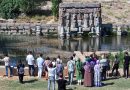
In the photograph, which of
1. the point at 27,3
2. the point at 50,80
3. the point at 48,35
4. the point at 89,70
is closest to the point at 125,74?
the point at 89,70

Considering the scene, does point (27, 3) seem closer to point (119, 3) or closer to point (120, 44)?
point (119, 3)

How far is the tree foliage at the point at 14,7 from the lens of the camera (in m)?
78.1

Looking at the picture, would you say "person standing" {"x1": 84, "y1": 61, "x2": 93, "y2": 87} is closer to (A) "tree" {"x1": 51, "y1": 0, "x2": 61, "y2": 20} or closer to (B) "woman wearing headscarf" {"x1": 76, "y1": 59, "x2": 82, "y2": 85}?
(B) "woman wearing headscarf" {"x1": 76, "y1": 59, "x2": 82, "y2": 85}

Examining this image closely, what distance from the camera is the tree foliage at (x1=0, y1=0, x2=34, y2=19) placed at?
256ft

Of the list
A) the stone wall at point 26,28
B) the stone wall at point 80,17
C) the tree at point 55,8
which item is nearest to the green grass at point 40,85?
the stone wall at point 80,17

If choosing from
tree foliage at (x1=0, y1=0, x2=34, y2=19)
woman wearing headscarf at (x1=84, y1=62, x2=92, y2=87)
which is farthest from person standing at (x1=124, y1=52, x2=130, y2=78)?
tree foliage at (x1=0, y1=0, x2=34, y2=19)

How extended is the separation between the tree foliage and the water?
11.7 metres

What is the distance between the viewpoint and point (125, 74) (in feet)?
101

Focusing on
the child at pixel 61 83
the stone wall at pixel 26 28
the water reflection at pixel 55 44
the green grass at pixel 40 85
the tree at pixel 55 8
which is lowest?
the water reflection at pixel 55 44

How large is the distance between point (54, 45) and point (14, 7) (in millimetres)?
23006

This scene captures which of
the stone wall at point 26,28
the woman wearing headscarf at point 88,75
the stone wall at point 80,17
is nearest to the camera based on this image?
the woman wearing headscarf at point 88,75

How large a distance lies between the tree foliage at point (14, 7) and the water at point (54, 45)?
11.7 meters

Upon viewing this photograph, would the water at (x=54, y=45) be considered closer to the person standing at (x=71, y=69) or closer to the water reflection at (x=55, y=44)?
the water reflection at (x=55, y=44)

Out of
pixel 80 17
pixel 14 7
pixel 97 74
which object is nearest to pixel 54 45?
pixel 80 17
